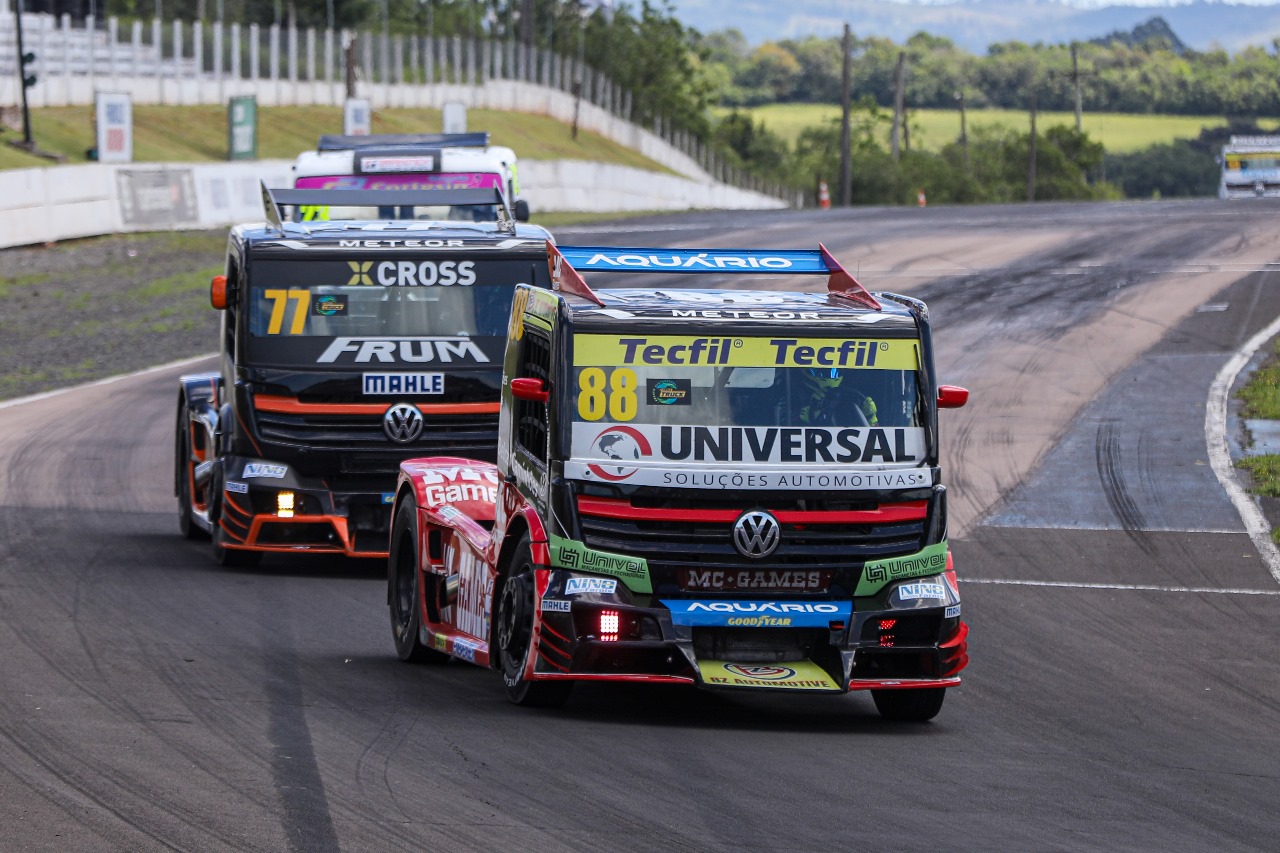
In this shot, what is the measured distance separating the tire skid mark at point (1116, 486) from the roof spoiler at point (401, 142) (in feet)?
26.5

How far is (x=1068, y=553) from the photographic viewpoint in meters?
15.2

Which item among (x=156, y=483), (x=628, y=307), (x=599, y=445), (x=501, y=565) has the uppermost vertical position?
(x=628, y=307)

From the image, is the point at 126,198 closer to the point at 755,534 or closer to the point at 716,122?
the point at 755,534

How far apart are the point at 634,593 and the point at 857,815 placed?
188 cm

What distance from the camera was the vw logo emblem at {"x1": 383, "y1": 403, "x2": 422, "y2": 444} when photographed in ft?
45.7

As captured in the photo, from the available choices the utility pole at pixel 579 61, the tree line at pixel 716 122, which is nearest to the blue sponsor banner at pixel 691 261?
the tree line at pixel 716 122

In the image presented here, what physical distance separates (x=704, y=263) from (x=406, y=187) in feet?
36.2

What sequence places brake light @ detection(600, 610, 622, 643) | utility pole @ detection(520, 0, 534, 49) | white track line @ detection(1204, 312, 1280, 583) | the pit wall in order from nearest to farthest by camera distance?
brake light @ detection(600, 610, 622, 643) → white track line @ detection(1204, 312, 1280, 583) → the pit wall → utility pole @ detection(520, 0, 534, 49)

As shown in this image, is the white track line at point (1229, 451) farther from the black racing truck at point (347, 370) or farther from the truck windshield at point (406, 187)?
the truck windshield at point (406, 187)

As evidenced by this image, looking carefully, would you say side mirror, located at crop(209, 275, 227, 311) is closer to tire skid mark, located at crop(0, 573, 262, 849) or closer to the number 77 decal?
the number 77 decal

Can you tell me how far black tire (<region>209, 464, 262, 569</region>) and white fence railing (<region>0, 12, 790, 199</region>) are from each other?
3865 centimetres

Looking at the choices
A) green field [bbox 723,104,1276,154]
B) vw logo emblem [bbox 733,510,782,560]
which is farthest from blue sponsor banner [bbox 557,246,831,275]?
green field [bbox 723,104,1276,154]

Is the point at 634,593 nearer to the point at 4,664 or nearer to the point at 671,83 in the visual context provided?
the point at 4,664

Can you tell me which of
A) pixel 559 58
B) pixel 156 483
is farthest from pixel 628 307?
pixel 559 58
